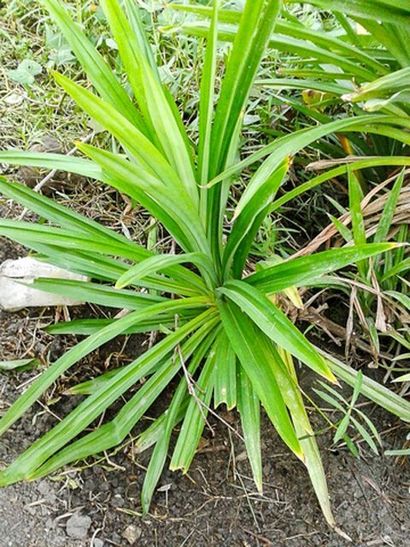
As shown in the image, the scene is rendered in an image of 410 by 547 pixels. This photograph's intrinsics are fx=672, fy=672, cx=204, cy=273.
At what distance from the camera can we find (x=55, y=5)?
125 centimetres

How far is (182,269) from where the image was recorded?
1.39 meters

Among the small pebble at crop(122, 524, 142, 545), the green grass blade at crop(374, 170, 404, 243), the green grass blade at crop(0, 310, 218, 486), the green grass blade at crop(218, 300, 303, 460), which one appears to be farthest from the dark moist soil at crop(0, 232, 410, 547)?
the green grass blade at crop(374, 170, 404, 243)

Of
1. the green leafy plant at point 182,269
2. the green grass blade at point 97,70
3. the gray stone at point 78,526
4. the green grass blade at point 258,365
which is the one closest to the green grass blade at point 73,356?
the green leafy plant at point 182,269

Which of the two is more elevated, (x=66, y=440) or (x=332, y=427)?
(x=66, y=440)

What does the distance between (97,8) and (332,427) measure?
1398mm

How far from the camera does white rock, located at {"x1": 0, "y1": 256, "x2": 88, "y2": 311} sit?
5.17 ft

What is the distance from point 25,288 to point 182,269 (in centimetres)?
43

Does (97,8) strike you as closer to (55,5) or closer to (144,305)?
(55,5)

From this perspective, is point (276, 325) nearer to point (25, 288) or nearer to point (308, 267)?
point (308, 267)

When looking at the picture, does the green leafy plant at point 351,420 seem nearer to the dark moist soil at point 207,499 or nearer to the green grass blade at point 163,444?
the dark moist soil at point 207,499

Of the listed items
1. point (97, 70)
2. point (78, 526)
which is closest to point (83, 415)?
point (78, 526)

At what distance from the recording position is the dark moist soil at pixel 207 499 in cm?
140

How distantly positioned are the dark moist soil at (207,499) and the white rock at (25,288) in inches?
6.9

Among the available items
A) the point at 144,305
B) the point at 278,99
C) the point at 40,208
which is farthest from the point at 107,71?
the point at 278,99
